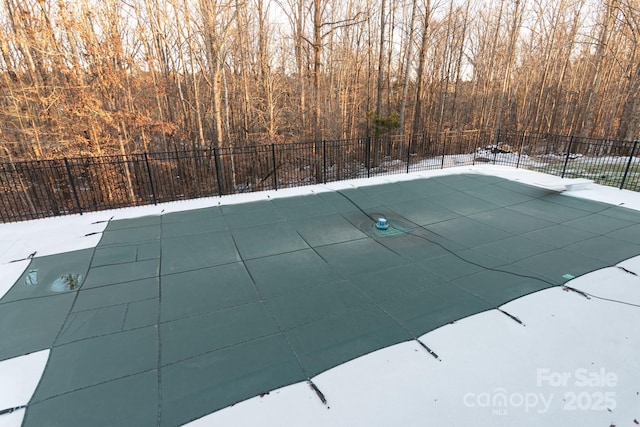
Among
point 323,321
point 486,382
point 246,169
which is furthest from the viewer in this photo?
point 246,169

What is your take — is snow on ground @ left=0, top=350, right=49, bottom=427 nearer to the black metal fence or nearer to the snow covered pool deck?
the snow covered pool deck

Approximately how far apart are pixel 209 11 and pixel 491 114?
19.6 m

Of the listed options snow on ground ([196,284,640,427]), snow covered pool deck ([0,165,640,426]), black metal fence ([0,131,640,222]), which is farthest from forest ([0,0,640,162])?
snow on ground ([196,284,640,427])

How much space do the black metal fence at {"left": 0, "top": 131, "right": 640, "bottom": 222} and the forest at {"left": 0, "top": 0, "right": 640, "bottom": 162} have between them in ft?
2.70

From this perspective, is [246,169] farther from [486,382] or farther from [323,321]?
[486,382]

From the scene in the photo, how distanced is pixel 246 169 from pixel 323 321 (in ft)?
35.1

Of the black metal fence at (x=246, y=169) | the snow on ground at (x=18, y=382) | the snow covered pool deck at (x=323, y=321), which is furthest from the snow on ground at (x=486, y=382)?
the black metal fence at (x=246, y=169)

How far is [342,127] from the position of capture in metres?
16.2

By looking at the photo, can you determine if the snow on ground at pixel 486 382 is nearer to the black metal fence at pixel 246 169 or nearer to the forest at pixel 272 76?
the black metal fence at pixel 246 169

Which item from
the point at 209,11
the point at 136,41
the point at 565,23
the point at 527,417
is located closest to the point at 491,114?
the point at 565,23

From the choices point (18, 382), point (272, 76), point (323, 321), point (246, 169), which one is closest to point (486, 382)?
point (323, 321)

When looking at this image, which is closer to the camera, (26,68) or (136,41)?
(26,68)

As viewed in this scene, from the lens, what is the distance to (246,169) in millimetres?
12930

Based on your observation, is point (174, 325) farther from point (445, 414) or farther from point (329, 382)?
point (445, 414)
